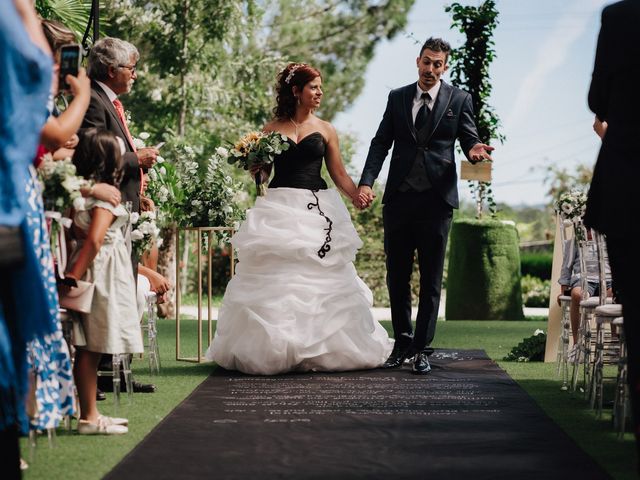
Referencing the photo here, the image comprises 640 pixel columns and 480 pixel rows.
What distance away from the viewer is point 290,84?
8172 millimetres

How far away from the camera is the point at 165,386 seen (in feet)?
22.8

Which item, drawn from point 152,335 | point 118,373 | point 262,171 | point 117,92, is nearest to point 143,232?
point 117,92

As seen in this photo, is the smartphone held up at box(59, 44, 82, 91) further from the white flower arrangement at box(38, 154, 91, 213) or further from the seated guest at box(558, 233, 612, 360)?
the seated guest at box(558, 233, 612, 360)

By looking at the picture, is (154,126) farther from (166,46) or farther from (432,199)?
(432,199)

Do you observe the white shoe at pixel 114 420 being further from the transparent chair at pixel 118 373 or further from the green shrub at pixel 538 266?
the green shrub at pixel 538 266

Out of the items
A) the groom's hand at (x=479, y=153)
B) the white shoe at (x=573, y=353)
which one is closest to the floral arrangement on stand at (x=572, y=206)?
the groom's hand at (x=479, y=153)

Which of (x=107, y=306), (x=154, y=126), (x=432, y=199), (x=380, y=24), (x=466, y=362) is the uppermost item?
(x=380, y=24)

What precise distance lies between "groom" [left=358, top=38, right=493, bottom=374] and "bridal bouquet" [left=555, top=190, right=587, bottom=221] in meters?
0.60

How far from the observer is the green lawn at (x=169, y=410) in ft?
14.5

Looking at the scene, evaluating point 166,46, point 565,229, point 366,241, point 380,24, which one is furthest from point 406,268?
point 380,24

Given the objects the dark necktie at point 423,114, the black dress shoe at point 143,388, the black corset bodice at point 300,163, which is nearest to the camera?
the black dress shoe at point 143,388

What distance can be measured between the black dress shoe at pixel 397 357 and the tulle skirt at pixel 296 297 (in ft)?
0.19

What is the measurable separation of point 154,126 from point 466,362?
12845mm

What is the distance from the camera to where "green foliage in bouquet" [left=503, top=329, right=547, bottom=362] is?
852 cm
